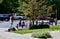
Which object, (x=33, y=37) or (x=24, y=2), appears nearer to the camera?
(x=33, y=37)

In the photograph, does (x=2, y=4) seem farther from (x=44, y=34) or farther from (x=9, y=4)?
(x=44, y=34)

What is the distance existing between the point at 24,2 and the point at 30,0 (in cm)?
126

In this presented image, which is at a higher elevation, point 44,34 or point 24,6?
point 24,6

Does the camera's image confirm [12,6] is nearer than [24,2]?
No

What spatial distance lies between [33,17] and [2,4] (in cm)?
2729

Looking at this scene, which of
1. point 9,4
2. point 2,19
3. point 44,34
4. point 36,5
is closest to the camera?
point 44,34

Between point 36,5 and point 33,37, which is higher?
point 36,5

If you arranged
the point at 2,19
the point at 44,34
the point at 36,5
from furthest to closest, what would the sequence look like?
the point at 2,19
the point at 36,5
the point at 44,34

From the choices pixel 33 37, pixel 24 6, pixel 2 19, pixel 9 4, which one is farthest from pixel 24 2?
pixel 9 4

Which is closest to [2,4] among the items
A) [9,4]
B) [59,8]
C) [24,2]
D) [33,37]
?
[9,4]

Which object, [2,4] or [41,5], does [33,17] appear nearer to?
[41,5]

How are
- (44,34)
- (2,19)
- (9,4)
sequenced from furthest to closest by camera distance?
(9,4) → (2,19) → (44,34)

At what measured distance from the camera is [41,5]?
2883 centimetres

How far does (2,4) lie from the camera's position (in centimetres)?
5488
